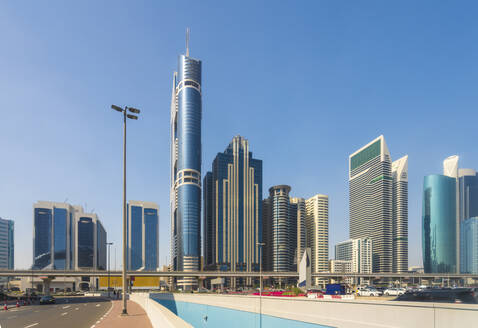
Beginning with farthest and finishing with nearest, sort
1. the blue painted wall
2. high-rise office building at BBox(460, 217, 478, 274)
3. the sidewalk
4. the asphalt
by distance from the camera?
high-rise office building at BBox(460, 217, 478, 274) < the asphalt < the sidewalk < the blue painted wall

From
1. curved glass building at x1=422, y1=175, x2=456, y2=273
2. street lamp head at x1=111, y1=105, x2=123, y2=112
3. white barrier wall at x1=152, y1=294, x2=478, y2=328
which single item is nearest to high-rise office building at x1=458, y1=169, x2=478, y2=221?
curved glass building at x1=422, y1=175, x2=456, y2=273

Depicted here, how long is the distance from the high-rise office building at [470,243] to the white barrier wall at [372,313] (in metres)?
60.6

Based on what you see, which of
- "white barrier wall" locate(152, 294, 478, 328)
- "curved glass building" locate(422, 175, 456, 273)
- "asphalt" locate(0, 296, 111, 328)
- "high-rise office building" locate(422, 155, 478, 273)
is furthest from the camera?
"curved glass building" locate(422, 175, 456, 273)

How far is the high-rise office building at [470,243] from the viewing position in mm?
63919

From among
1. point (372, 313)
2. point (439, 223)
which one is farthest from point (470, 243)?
point (372, 313)

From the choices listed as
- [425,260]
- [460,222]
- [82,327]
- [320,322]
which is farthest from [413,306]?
[425,260]

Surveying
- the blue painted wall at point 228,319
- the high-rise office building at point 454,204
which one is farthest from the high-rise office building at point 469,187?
the blue painted wall at point 228,319

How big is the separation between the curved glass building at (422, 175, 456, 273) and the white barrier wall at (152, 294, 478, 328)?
4988cm

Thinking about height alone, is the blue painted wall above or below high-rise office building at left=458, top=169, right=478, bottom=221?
below

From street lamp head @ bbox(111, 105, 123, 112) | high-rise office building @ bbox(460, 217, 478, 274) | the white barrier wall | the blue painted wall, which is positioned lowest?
high-rise office building @ bbox(460, 217, 478, 274)

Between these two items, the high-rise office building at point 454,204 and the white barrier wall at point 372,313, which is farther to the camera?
the high-rise office building at point 454,204

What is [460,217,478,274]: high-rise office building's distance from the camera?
6392 centimetres

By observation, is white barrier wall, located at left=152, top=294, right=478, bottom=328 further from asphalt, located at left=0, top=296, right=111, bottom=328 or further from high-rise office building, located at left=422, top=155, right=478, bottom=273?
high-rise office building, located at left=422, top=155, right=478, bottom=273

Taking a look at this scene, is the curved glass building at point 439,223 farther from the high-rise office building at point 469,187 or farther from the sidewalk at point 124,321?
the sidewalk at point 124,321
